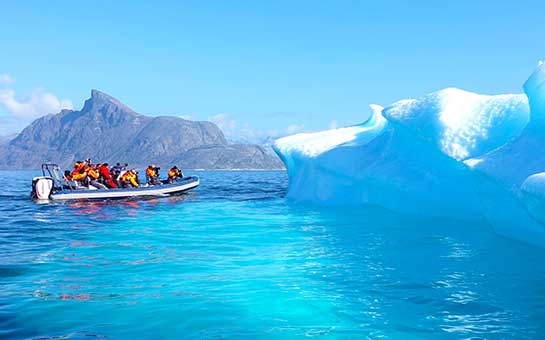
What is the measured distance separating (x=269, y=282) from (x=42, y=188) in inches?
734

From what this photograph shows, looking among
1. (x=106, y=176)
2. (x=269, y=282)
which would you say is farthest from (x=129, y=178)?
(x=269, y=282)

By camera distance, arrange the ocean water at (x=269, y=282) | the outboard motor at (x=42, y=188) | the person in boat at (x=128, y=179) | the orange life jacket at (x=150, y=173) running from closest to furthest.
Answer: the ocean water at (x=269, y=282) → the outboard motor at (x=42, y=188) → the person in boat at (x=128, y=179) → the orange life jacket at (x=150, y=173)

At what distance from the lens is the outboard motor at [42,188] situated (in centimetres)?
2346

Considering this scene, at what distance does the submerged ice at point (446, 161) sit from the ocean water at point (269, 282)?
3.05ft

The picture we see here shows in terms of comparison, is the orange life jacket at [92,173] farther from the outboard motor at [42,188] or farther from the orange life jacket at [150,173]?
the orange life jacket at [150,173]

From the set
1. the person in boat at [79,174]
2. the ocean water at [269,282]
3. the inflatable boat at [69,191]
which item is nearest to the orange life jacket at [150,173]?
the inflatable boat at [69,191]

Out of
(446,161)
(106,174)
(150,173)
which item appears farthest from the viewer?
(150,173)

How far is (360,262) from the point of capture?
10016mm

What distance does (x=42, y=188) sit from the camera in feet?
77.0

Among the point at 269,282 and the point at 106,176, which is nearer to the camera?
the point at 269,282

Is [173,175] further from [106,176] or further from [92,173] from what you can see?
[92,173]

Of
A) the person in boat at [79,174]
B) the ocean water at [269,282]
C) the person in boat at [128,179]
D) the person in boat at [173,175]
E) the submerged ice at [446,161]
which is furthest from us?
the person in boat at [173,175]

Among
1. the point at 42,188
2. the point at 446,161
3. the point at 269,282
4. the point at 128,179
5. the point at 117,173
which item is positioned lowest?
the point at 269,282

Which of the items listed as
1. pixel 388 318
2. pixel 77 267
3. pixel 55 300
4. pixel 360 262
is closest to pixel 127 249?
pixel 77 267
